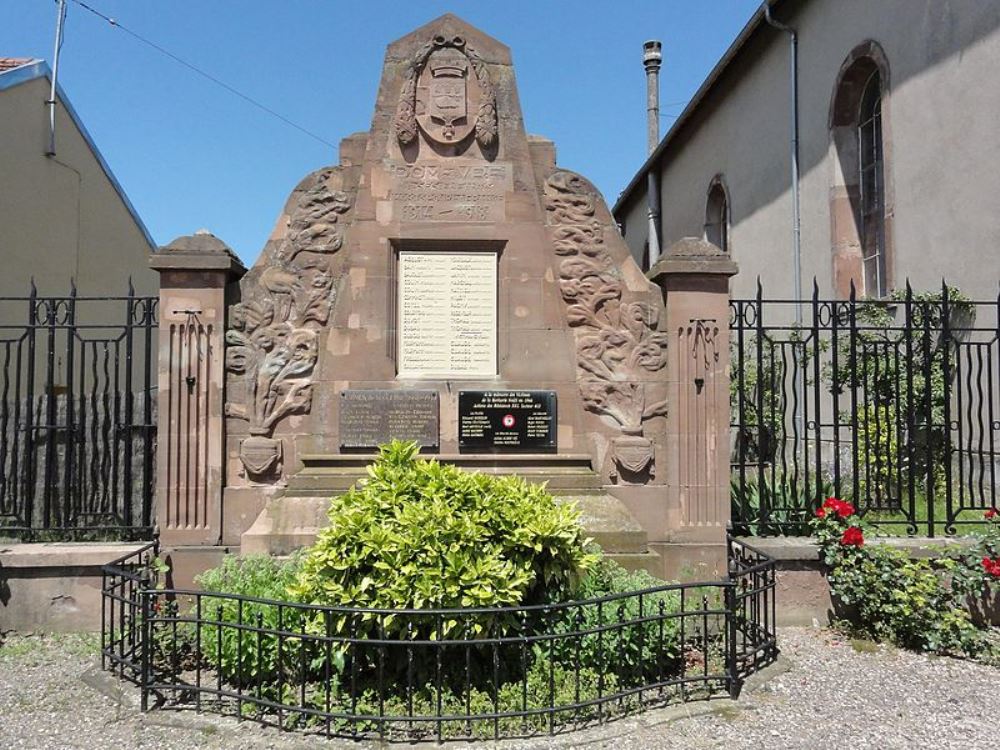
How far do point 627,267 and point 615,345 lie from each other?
2.40ft

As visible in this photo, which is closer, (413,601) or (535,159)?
(413,601)

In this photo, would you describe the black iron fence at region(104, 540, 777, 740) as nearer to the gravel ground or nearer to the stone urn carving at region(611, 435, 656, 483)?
the gravel ground

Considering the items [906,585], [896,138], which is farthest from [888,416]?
[896,138]

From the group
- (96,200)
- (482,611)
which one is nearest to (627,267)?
(482,611)

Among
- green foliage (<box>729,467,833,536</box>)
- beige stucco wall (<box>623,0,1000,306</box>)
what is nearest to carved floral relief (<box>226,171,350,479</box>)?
green foliage (<box>729,467,833,536</box>)

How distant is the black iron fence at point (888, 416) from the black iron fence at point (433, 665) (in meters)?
1.71

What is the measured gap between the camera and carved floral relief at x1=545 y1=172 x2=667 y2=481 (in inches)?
256

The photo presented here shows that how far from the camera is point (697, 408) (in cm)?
643

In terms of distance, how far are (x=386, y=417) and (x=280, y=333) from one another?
3.95ft

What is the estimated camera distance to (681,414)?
643 centimetres

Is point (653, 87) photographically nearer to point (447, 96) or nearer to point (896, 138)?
point (896, 138)

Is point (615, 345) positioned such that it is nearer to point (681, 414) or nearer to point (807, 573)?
point (681, 414)

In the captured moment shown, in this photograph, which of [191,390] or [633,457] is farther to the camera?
[633,457]

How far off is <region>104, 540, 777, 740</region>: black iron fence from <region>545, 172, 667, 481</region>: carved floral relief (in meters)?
1.66
